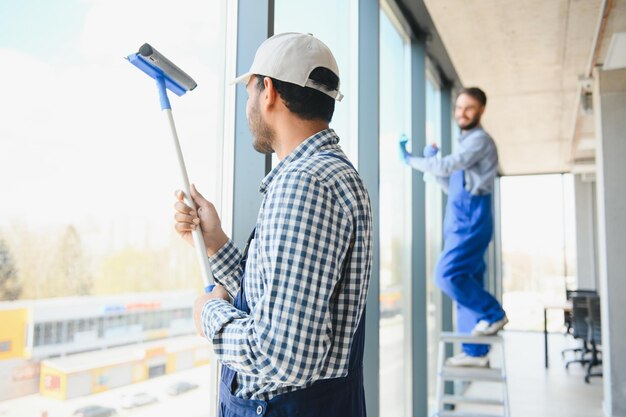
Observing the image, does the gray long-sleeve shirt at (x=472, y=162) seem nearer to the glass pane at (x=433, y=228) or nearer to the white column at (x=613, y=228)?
the glass pane at (x=433, y=228)

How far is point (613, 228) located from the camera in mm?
4031

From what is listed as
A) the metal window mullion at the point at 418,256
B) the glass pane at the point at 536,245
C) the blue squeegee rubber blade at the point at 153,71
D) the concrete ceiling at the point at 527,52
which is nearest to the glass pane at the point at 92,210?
the blue squeegee rubber blade at the point at 153,71

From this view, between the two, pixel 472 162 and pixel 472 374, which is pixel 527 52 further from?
pixel 472 374

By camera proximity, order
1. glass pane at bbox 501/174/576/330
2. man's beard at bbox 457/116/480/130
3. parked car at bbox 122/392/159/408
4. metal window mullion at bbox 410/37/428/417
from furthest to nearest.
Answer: glass pane at bbox 501/174/576/330 < metal window mullion at bbox 410/37/428/417 < man's beard at bbox 457/116/480/130 < parked car at bbox 122/392/159/408

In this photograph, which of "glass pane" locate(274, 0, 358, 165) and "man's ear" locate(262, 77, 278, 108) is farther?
"glass pane" locate(274, 0, 358, 165)

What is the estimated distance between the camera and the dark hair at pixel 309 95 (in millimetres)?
975

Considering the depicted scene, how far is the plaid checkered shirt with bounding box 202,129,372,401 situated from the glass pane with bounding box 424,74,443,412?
364 centimetres

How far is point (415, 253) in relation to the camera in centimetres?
370

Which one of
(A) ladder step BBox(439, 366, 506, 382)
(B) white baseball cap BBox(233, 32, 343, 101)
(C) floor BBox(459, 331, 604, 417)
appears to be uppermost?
(B) white baseball cap BBox(233, 32, 343, 101)

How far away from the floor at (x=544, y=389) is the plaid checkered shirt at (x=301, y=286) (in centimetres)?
397

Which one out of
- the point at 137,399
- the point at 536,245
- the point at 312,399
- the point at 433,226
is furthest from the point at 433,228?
the point at 536,245

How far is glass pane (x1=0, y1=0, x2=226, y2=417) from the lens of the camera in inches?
39.9

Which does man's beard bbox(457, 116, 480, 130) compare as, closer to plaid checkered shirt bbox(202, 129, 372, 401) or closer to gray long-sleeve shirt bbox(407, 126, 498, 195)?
gray long-sleeve shirt bbox(407, 126, 498, 195)

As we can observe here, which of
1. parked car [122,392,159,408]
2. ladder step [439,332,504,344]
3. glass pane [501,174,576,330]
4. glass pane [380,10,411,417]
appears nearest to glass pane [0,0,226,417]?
parked car [122,392,159,408]
